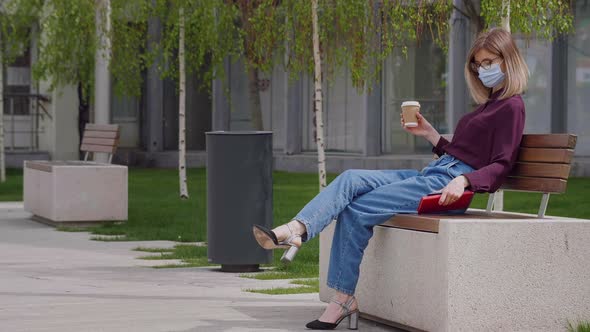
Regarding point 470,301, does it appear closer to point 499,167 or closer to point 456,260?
point 456,260

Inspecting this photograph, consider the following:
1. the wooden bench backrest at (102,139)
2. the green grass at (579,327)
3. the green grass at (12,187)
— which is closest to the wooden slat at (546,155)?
the green grass at (579,327)

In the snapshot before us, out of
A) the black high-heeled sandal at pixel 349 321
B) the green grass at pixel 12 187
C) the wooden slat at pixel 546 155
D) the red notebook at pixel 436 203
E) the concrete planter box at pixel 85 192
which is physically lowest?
the green grass at pixel 12 187

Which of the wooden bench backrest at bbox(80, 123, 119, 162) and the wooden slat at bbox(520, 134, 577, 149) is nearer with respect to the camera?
the wooden slat at bbox(520, 134, 577, 149)

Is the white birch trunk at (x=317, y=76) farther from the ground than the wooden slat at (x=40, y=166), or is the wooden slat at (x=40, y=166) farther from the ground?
the white birch trunk at (x=317, y=76)

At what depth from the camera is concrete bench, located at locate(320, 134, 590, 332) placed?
249 inches

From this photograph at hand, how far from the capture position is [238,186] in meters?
9.70

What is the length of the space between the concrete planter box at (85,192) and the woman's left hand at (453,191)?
8000 mm

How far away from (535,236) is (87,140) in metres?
10.3

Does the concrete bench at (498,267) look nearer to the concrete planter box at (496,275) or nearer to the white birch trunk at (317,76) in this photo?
the concrete planter box at (496,275)

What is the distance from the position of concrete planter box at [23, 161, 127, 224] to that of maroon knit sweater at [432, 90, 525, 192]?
25.5 feet

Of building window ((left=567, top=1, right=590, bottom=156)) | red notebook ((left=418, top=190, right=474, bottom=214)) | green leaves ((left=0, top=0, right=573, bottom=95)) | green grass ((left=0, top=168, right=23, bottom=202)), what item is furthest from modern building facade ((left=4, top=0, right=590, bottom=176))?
red notebook ((left=418, top=190, right=474, bottom=214))

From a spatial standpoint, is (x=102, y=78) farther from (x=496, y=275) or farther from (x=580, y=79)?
(x=496, y=275)

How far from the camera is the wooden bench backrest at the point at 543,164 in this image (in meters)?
6.59

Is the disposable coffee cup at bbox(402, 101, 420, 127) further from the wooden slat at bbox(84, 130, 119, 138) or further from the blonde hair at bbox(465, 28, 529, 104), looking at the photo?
the wooden slat at bbox(84, 130, 119, 138)
